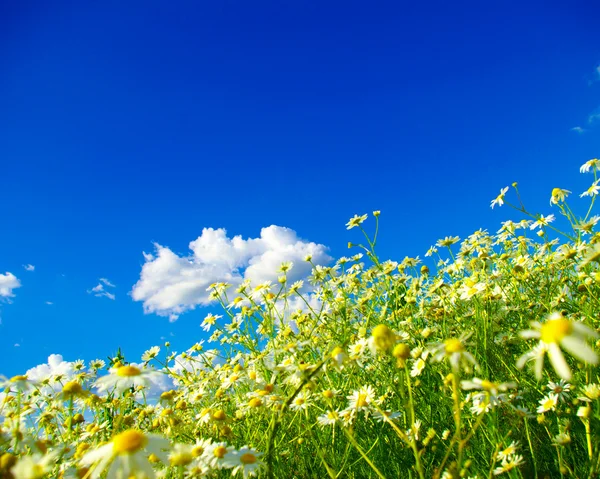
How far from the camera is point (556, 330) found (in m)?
1.31

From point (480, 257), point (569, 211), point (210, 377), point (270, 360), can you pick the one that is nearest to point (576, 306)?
point (480, 257)

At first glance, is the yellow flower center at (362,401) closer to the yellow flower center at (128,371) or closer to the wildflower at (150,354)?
the yellow flower center at (128,371)

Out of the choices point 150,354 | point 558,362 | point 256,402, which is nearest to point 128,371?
point 256,402

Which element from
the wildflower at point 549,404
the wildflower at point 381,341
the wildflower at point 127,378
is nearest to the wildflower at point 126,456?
the wildflower at point 127,378

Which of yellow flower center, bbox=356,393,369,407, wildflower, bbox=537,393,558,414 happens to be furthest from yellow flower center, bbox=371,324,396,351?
wildflower, bbox=537,393,558,414

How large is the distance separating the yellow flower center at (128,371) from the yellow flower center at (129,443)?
402 mm

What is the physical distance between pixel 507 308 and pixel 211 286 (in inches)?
124

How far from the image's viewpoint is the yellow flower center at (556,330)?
4.24 ft

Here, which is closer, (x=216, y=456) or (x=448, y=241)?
(x=216, y=456)

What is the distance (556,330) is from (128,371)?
1562 mm

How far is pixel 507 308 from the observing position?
3623mm

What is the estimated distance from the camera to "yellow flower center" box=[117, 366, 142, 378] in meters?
1.71

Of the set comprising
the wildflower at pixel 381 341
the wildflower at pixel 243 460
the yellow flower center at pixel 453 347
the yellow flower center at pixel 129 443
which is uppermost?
the wildflower at pixel 381 341

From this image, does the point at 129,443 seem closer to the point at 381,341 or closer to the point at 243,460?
the point at 243,460
